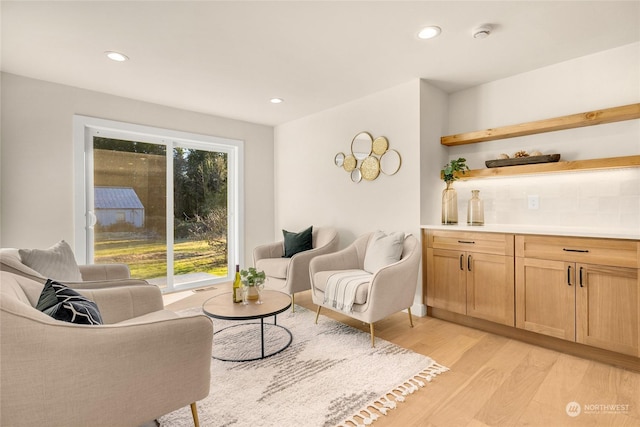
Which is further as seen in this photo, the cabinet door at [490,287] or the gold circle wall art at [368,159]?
the gold circle wall art at [368,159]

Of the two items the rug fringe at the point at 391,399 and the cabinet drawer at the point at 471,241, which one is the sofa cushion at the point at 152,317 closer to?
the rug fringe at the point at 391,399

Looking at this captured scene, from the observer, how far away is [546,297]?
7.88 ft

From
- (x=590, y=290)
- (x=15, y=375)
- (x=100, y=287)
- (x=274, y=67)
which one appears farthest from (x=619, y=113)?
(x=100, y=287)

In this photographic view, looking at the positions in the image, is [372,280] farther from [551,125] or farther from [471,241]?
[551,125]

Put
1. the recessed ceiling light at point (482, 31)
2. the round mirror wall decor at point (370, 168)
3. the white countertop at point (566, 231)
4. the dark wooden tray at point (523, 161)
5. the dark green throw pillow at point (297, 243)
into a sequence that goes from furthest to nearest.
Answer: the dark green throw pillow at point (297, 243), the round mirror wall decor at point (370, 168), the dark wooden tray at point (523, 161), the recessed ceiling light at point (482, 31), the white countertop at point (566, 231)

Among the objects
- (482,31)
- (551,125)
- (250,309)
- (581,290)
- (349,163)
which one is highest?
(482,31)

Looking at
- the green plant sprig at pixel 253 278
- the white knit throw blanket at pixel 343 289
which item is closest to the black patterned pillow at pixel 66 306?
the green plant sprig at pixel 253 278

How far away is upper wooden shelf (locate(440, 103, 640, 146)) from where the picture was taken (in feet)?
7.80

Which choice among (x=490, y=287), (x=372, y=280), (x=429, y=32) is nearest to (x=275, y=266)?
(x=372, y=280)

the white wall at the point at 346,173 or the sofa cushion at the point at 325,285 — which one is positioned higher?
the white wall at the point at 346,173

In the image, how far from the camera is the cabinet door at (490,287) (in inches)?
102

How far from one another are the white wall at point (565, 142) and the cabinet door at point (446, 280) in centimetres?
67

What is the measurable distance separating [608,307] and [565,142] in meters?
1.46

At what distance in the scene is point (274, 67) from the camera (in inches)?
113
